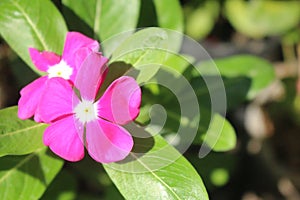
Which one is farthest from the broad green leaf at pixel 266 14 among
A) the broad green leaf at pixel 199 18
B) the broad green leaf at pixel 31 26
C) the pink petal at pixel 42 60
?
the pink petal at pixel 42 60

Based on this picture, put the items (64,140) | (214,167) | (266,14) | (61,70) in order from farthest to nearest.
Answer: (266,14)
(214,167)
(61,70)
(64,140)

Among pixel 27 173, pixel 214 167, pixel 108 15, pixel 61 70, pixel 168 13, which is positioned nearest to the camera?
pixel 61 70

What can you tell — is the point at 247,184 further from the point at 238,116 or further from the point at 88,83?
the point at 88,83

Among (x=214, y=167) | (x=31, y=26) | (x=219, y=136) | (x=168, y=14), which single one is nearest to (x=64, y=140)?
(x=31, y=26)

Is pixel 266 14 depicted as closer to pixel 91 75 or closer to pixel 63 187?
pixel 63 187

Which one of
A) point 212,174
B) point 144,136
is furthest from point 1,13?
point 212,174

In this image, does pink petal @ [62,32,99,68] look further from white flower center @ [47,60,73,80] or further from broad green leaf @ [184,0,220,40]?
broad green leaf @ [184,0,220,40]
